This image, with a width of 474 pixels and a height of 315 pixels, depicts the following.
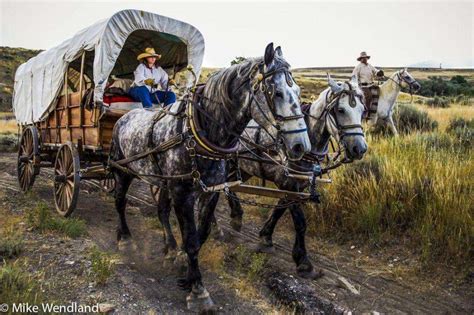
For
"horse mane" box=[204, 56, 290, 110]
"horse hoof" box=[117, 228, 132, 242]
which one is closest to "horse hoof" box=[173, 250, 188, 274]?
"horse hoof" box=[117, 228, 132, 242]

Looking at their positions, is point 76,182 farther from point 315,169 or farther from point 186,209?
point 315,169

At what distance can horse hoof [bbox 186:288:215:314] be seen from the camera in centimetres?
373

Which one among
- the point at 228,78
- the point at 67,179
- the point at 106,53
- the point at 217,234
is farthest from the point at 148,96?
the point at 228,78

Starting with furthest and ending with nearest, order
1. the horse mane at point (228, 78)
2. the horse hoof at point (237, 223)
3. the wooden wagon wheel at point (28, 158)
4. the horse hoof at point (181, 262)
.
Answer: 1. the wooden wagon wheel at point (28, 158)
2. the horse hoof at point (237, 223)
3. the horse hoof at point (181, 262)
4. the horse mane at point (228, 78)

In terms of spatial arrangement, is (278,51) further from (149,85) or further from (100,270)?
Result: (149,85)

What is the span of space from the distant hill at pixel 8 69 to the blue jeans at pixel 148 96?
30.1m

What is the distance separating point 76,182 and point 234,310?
11.2 feet

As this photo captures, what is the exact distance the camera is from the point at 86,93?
6078mm

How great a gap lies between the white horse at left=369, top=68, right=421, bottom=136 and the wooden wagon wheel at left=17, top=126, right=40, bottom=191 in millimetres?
9166

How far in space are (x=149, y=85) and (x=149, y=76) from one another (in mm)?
189

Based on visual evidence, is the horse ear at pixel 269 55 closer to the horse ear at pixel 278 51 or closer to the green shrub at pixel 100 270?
the horse ear at pixel 278 51

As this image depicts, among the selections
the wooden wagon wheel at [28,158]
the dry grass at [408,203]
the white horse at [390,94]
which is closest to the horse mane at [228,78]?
the dry grass at [408,203]

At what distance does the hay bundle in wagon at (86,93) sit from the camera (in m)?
5.64

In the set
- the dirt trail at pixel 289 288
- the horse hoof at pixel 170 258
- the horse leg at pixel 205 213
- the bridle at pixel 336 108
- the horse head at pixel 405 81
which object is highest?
the horse head at pixel 405 81
